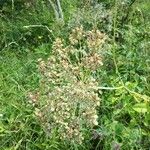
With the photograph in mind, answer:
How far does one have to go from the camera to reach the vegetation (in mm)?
3211

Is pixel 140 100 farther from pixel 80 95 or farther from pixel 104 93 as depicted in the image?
pixel 80 95

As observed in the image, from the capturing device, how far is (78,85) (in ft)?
10.2

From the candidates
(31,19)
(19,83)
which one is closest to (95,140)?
(19,83)

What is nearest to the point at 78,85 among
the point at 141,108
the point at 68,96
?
the point at 68,96

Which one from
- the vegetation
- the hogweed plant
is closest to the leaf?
the vegetation

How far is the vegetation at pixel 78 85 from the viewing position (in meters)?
3.21

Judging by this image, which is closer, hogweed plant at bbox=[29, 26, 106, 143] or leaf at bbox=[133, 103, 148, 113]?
hogweed plant at bbox=[29, 26, 106, 143]

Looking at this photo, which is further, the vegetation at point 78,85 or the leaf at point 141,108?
the leaf at point 141,108

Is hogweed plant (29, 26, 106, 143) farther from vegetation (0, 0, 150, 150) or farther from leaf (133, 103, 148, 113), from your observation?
leaf (133, 103, 148, 113)

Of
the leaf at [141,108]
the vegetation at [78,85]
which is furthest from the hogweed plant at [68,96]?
the leaf at [141,108]

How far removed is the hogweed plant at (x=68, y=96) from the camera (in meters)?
3.12

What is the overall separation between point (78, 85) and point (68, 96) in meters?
0.10

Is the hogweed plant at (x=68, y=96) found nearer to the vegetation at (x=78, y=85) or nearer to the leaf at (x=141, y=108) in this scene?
the vegetation at (x=78, y=85)

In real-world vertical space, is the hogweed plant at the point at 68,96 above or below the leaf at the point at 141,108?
above
